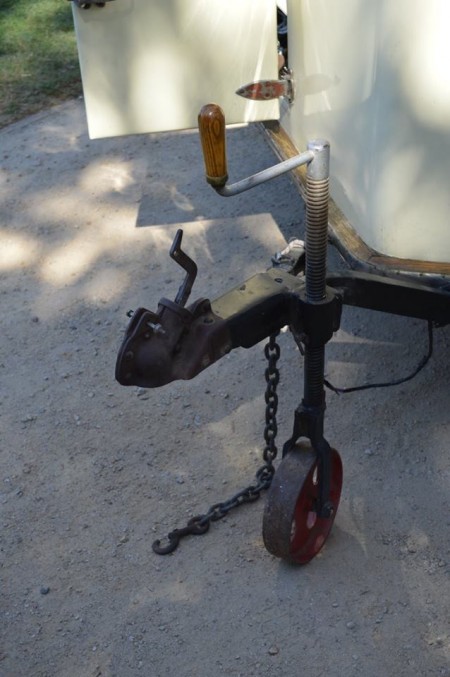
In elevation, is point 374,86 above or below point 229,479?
above

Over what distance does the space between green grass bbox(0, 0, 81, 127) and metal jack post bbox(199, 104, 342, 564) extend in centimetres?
405

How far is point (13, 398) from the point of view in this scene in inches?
147

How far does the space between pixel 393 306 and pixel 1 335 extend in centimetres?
199

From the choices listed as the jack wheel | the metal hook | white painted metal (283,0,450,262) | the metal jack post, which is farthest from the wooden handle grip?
the jack wheel

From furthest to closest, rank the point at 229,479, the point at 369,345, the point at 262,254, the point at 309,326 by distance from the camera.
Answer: the point at 262,254 < the point at 369,345 < the point at 229,479 < the point at 309,326

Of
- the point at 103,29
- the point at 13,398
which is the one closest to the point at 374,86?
the point at 103,29

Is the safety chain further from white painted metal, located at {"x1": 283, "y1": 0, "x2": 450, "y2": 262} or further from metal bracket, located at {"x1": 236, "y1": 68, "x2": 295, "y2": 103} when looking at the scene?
metal bracket, located at {"x1": 236, "y1": 68, "x2": 295, "y2": 103}

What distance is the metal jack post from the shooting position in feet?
7.30

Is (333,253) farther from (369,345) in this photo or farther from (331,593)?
(331,593)

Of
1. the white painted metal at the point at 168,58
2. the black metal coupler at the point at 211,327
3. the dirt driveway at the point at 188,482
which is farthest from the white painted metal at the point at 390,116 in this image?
the dirt driveway at the point at 188,482

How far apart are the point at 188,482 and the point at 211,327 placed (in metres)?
1.06

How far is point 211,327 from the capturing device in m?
2.34

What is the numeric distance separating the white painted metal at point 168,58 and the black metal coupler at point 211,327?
4.58 ft

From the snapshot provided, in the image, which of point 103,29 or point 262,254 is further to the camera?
point 262,254
